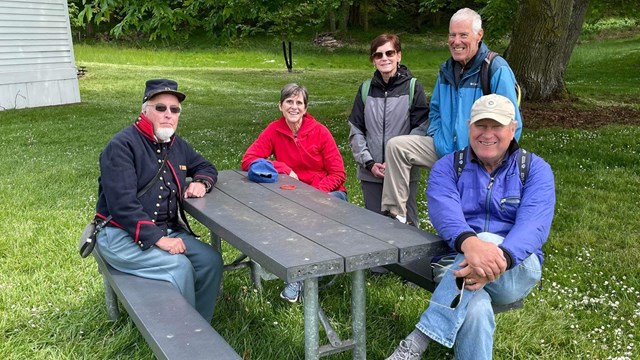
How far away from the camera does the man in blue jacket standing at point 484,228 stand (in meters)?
2.97

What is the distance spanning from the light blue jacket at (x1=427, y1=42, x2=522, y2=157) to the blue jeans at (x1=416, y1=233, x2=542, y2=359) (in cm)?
102

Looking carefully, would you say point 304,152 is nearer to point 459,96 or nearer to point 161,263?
point 459,96

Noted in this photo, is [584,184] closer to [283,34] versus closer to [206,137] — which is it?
[206,137]

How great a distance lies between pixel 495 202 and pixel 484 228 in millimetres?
157

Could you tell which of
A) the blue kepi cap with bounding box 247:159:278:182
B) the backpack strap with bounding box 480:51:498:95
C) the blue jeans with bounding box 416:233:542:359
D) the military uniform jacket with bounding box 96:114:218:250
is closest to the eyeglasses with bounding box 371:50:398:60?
the backpack strap with bounding box 480:51:498:95

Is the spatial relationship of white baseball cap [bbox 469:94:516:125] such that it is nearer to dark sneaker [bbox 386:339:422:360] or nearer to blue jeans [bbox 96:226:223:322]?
dark sneaker [bbox 386:339:422:360]

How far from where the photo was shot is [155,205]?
3.75 metres

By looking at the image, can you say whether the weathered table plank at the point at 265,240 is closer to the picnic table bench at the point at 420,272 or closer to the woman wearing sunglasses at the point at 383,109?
the picnic table bench at the point at 420,272

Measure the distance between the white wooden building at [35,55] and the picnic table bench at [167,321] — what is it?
15.3 metres

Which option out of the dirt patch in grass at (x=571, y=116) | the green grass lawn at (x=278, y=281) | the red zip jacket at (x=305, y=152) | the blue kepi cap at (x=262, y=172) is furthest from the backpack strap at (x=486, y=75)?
the dirt patch in grass at (x=571, y=116)

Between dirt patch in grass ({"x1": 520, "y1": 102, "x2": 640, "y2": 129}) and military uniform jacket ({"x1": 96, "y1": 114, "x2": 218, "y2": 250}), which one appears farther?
dirt patch in grass ({"x1": 520, "y1": 102, "x2": 640, "y2": 129})

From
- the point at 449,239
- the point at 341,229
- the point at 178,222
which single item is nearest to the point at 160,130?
the point at 178,222

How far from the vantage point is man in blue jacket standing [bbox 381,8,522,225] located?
395 cm

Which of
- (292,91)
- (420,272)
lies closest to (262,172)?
(292,91)
